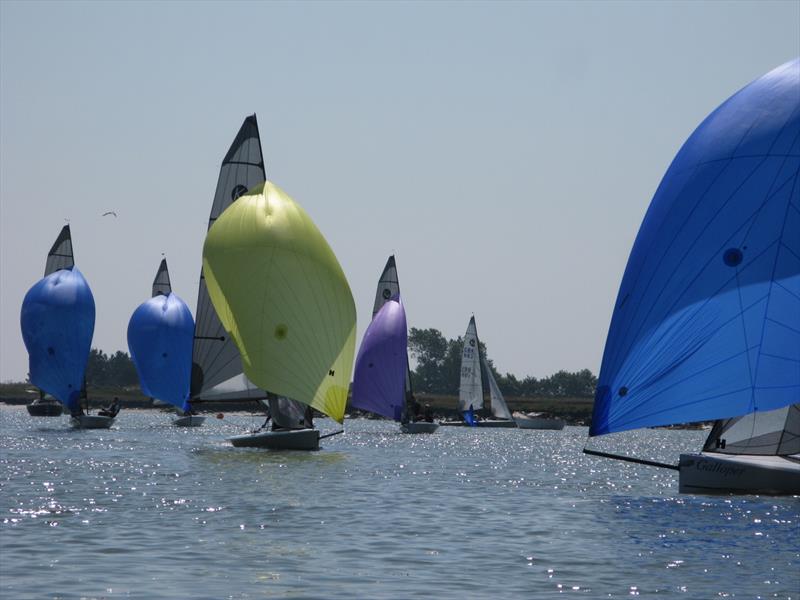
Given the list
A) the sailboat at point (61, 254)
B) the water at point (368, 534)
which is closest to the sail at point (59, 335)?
the sailboat at point (61, 254)

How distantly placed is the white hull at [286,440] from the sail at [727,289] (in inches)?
A: 763

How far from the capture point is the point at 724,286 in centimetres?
2716

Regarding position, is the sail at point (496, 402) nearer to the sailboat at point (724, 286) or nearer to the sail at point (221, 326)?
the sail at point (221, 326)

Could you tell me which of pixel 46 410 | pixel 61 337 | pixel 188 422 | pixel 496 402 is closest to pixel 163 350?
pixel 188 422

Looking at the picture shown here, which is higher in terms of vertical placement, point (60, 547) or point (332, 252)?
point (332, 252)

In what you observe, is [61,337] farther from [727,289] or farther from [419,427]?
[727,289]

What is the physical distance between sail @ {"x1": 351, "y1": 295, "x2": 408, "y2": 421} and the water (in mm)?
35392

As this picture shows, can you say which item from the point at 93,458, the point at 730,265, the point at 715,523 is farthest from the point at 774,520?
the point at 93,458

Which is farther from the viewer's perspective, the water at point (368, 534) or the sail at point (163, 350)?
the sail at point (163, 350)

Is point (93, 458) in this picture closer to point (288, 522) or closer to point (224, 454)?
point (224, 454)

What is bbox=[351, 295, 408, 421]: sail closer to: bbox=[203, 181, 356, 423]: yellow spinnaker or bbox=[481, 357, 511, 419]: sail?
bbox=[481, 357, 511, 419]: sail

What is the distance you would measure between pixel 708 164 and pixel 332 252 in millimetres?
19687

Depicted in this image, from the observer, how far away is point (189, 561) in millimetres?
20172

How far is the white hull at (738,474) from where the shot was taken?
29141 millimetres
